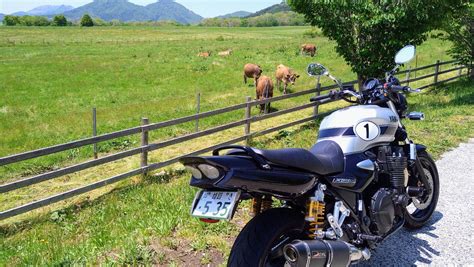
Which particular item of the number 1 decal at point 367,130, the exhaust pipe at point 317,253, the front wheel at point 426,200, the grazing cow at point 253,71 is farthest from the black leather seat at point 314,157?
the grazing cow at point 253,71

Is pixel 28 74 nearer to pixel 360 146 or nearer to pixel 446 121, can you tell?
pixel 446 121

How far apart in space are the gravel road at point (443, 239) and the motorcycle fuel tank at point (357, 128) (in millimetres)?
1121

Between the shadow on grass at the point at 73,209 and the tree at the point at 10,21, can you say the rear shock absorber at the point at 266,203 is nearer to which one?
the shadow on grass at the point at 73,209

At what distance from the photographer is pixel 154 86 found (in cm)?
1980

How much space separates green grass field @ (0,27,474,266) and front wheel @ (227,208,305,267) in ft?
3.31

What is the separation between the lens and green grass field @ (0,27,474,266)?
159 inches

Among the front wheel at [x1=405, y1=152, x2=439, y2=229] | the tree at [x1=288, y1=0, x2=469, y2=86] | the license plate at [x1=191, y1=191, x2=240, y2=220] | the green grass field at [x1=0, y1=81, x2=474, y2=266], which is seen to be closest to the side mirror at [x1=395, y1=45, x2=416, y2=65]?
the front wheel at [x1=405, y1=152, x2=439, y2=229]

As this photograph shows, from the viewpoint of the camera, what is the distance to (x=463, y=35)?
55.1 ft

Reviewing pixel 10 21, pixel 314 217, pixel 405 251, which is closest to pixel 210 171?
pixel 314 217

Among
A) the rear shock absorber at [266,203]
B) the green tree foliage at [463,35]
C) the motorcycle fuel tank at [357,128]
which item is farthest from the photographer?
the green tree foliage at [463,35]

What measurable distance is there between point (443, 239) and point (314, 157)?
7.38 ft

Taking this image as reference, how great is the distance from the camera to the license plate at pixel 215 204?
2541mm

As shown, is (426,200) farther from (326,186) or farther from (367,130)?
(326,186)

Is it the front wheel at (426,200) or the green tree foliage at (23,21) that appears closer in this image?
the front wheel at (426,200)
